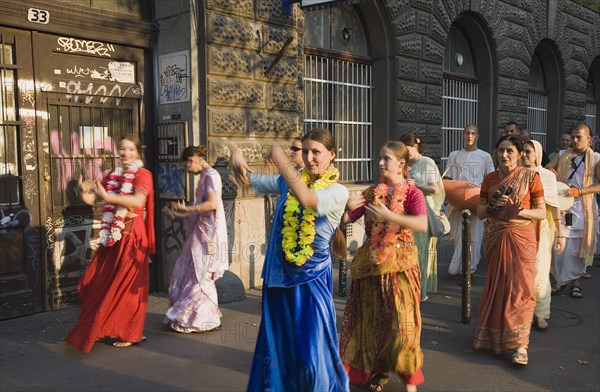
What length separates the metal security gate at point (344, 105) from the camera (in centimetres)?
904

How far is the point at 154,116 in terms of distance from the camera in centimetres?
711

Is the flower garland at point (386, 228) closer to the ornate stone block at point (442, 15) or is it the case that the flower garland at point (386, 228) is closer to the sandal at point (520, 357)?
the sandal at point (520, 357)

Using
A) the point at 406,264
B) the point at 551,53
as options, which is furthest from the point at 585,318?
the point at 551,53

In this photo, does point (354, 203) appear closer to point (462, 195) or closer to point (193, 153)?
point (193, 153)

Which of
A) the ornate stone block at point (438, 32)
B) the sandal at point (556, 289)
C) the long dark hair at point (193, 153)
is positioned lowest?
the sandal at point (556, 289)

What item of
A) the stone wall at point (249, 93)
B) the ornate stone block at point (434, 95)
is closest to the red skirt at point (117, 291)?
the stone wall at point (249, 93)

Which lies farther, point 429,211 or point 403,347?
point 429,211

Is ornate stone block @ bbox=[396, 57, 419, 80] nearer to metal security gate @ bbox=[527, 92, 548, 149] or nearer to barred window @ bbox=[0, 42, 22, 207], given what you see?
metal security gate @ bbox=[527, 92, 548, 149]

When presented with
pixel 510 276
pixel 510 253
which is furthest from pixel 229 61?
pixel 510 276

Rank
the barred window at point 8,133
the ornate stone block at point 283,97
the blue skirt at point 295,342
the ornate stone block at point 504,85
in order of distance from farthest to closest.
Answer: the ornate stone block at point 504,85 < the ornate stone block at point 283,97 < the barred window at point 8,133 < the blue skirt at point 295,342

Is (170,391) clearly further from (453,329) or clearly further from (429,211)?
(429,211)

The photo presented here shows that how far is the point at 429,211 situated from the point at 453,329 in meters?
1.36

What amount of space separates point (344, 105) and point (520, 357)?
5.66 metres

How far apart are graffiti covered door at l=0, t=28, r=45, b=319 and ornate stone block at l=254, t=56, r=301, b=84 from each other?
2655 millimetres
